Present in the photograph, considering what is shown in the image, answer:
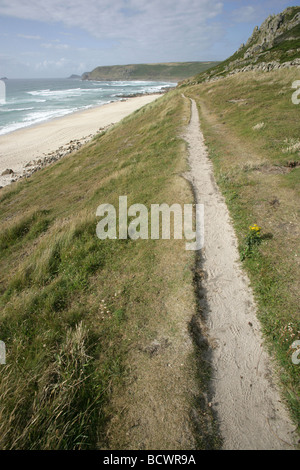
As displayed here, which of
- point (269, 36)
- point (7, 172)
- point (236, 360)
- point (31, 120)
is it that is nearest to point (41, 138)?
point (7, 172)

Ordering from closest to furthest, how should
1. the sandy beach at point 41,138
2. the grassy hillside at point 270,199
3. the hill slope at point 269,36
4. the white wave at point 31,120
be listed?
the grassy hillside at point 270,199 → the sandy beach at point 41,138 → the white wave at point 31,120 → the hill slope at point 269,36

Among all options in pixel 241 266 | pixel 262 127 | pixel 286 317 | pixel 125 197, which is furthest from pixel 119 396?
pixel 262 127

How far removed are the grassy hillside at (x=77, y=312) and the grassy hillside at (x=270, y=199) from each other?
1741 millimetres

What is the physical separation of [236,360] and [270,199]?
633cm

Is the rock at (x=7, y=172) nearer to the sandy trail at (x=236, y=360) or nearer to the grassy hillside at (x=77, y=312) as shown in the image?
the grassy hillside at (x=77, y=312)

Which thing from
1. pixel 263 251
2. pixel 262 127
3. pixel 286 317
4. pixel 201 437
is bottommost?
pixel 201 437

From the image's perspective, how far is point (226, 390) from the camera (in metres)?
4.00

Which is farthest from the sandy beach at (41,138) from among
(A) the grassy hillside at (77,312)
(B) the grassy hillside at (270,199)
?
(B) the grassy hillside at (270,199)

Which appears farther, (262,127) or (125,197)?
(262,127)

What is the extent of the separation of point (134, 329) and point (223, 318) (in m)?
2.03

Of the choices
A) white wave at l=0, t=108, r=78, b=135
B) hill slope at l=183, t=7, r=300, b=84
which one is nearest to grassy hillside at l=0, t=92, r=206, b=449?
white wave at l=0, t=108, r=78, b=135

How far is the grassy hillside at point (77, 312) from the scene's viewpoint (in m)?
3.67

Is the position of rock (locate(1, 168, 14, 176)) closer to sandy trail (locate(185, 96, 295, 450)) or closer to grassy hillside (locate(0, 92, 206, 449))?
grassy hillside (locate(0, 92, 206, 449))
